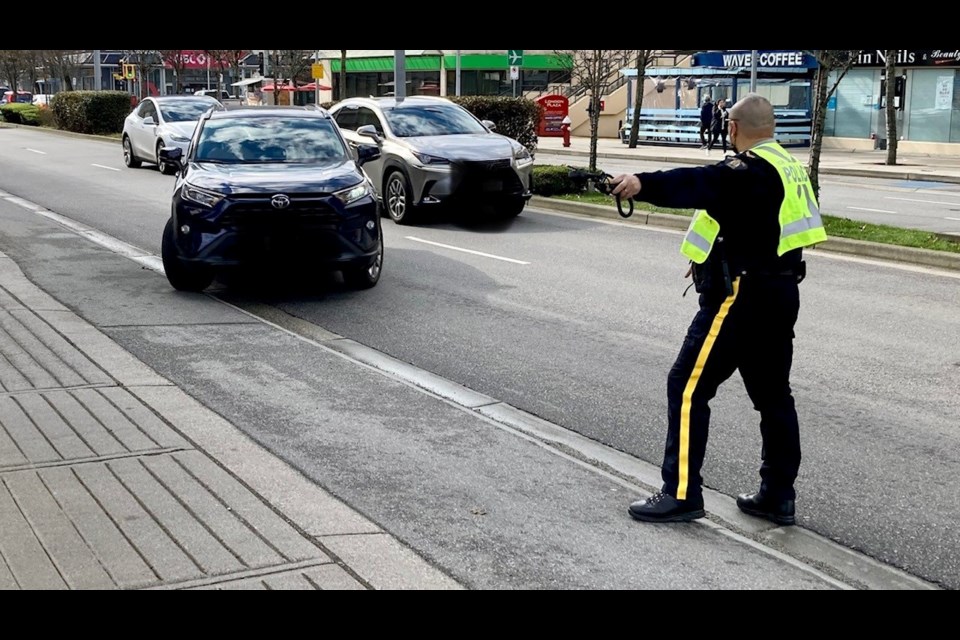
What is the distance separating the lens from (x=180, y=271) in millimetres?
10461

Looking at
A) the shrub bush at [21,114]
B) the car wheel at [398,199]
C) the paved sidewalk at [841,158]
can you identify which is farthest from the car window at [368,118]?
the shrub bush at [21,114]

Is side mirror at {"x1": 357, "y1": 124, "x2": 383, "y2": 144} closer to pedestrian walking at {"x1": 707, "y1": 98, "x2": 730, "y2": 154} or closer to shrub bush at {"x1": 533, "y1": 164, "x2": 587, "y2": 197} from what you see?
shrub bush at {"x1": 533, "y1": 164, "x2": 587, "y2": 197}

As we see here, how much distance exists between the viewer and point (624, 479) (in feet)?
18.6

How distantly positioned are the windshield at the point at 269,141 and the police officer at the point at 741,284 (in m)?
6.90

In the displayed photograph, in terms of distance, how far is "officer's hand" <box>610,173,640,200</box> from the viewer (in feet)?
15.3

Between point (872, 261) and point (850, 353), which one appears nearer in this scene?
point (850, 353)

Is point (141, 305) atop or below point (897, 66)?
below

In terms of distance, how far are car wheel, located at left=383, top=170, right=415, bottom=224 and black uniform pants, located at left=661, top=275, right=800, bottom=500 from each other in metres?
11.3

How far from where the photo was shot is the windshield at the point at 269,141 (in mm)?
11227

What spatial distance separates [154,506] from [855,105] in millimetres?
35787

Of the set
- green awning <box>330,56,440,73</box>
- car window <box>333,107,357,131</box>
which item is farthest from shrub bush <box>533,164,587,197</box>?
green awning <box>330,56,440,73</box>
